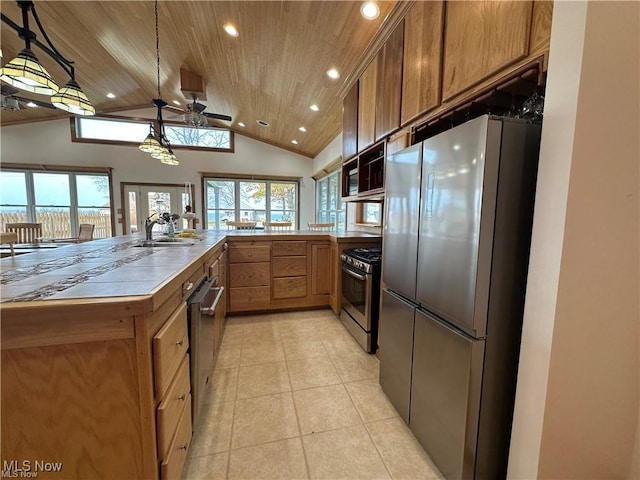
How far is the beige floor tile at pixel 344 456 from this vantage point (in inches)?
49.2

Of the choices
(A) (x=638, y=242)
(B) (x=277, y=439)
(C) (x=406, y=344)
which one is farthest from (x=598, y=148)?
(B) (x=277, y=439)

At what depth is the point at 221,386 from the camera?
1875 mm

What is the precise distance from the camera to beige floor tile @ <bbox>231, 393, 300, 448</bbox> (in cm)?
145

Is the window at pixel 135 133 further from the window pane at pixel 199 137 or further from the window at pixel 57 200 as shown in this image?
the window at pixel 57 200

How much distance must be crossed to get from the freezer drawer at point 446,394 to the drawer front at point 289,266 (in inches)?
76.7

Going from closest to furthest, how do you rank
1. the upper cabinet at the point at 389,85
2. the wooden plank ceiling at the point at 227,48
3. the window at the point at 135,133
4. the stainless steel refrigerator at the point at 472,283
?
1. the stainless steel refrigerator at the point at 472,283
2. the upper cabinet at the point at 389,85
3. the wooden plank ceiling at the point at 227,48
4. the window at the point at 135,133

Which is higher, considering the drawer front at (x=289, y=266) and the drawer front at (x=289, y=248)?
the drawer front at (x=289, y=248)

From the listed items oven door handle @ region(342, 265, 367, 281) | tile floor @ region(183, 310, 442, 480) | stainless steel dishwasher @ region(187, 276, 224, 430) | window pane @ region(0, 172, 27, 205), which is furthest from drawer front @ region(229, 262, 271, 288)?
window pane @ region(0, 172, 27, 205)

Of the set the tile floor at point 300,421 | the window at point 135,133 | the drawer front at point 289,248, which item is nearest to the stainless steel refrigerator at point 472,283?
the tile floor at point 300,421

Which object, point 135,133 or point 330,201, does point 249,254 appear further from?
point 135,133

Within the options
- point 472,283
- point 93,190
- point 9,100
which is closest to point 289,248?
point 472,283

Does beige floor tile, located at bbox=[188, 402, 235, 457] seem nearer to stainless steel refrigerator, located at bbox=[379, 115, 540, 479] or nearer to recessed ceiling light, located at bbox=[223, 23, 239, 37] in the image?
stainless steel refrigerator, located at bbox=[379, 115, 540, 479]

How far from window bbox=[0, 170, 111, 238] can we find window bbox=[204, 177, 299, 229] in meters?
2.29

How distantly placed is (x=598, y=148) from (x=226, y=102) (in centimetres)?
540
